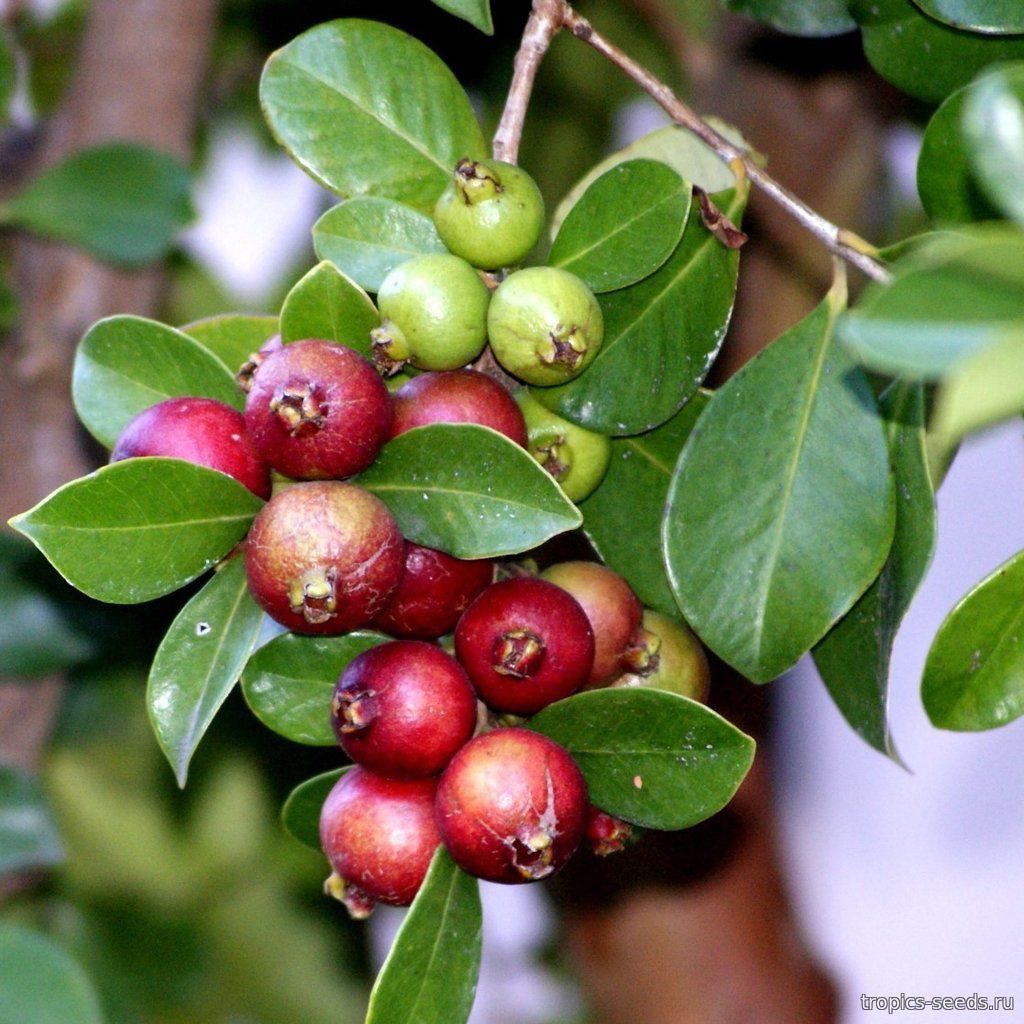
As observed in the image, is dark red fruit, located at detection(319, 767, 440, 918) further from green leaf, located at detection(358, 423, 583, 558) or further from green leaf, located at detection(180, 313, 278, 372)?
green leaf, located at detection(180, 313, 278, 372)

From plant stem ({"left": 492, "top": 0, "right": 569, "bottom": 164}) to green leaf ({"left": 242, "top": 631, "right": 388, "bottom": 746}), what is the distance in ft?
1.04

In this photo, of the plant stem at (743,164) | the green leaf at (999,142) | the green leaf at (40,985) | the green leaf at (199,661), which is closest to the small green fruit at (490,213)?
the plant stem at (743,164)

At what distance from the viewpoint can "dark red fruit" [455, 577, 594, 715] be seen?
28.5 inches

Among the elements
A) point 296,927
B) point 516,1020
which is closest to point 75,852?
point 296,927

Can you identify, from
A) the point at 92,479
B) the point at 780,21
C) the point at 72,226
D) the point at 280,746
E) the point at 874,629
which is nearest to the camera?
the point at 92,479

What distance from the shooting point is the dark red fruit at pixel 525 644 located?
0.72 metres

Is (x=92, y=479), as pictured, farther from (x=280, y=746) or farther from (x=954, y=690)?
(x=280, y=746)

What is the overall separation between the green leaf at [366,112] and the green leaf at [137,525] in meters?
0.25

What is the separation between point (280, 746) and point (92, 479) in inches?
39.3

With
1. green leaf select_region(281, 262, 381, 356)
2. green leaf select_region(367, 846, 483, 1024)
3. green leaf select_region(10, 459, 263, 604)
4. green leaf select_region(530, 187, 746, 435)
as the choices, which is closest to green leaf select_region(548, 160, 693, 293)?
green leaf select_region(530, 187, 746, 435)

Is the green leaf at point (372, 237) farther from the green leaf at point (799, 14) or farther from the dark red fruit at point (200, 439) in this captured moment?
the green leaf at point (799, 14)

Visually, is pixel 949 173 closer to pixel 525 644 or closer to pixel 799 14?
pixel 799 14

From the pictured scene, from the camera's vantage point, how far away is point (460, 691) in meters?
0.74

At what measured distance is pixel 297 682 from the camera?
823 mm
